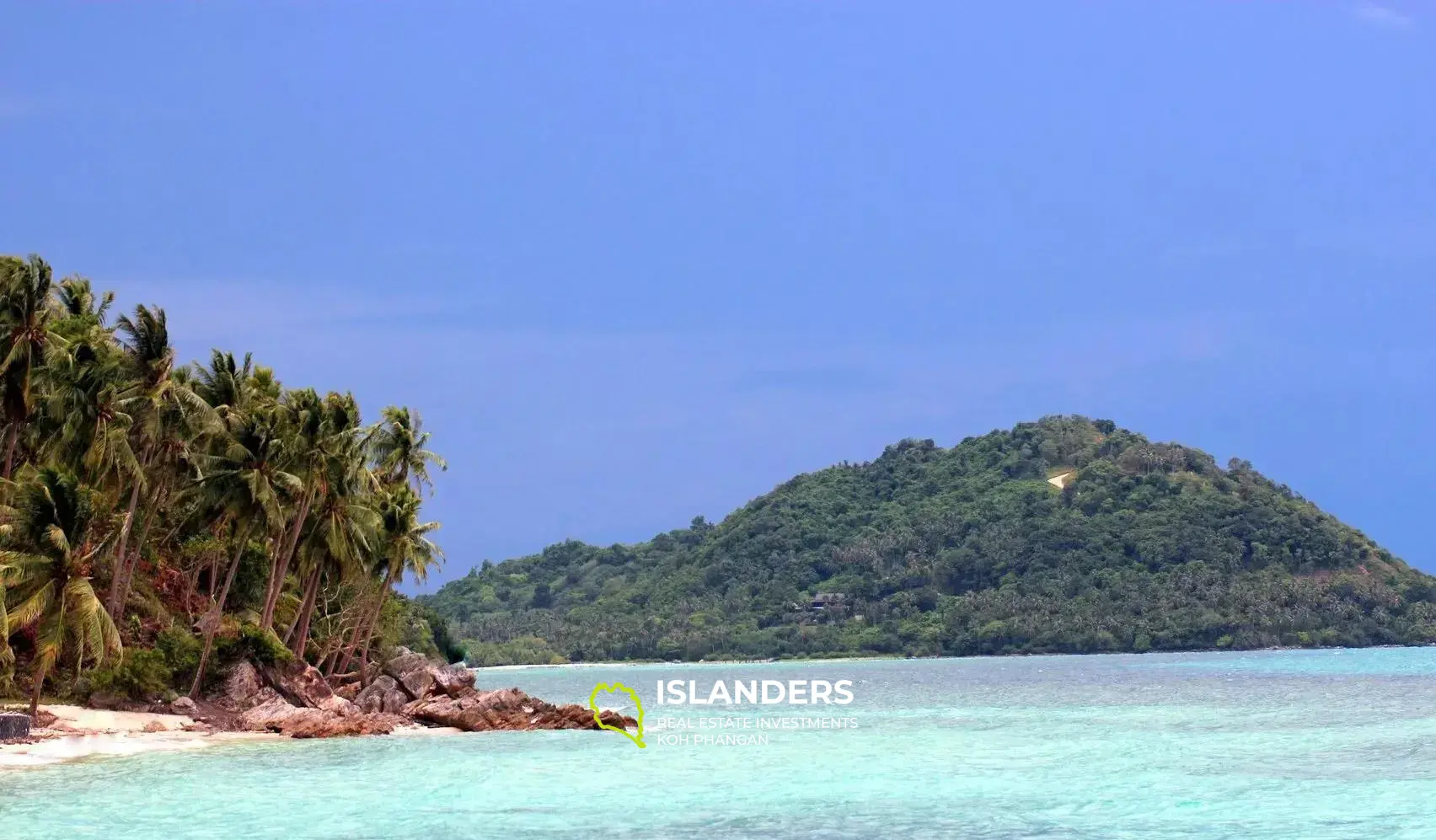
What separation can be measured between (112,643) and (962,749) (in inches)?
785

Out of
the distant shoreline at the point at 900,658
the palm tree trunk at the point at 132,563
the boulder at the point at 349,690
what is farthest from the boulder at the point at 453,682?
the distant shoreline at the point at 900,658

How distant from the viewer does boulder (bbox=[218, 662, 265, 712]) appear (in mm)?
40156

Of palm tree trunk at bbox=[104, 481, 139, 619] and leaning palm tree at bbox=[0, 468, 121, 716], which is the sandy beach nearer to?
leaning palm tree at bbox=[0, 468, 121, 716]

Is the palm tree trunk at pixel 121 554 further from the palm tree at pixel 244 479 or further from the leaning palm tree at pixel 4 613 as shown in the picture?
the leaning palm tree at pixel 4 613

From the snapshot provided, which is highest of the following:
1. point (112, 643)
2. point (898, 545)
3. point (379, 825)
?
point (898, 545)

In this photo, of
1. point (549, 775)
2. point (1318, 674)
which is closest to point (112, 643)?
point (549, 775)

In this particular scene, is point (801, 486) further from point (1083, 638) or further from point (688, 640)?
point (1083, 638)

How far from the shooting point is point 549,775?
29547 mm

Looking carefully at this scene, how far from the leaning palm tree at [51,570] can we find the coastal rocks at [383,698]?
1198 cm

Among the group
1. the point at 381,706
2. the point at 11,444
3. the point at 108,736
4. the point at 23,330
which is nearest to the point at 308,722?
the point at 381,706

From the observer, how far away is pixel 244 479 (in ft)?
126

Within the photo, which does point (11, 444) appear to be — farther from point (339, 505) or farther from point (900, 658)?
point (900, 658)

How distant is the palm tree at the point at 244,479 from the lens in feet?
127

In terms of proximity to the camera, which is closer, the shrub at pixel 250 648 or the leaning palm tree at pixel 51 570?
the leaning palm tree at pixel 51 570
